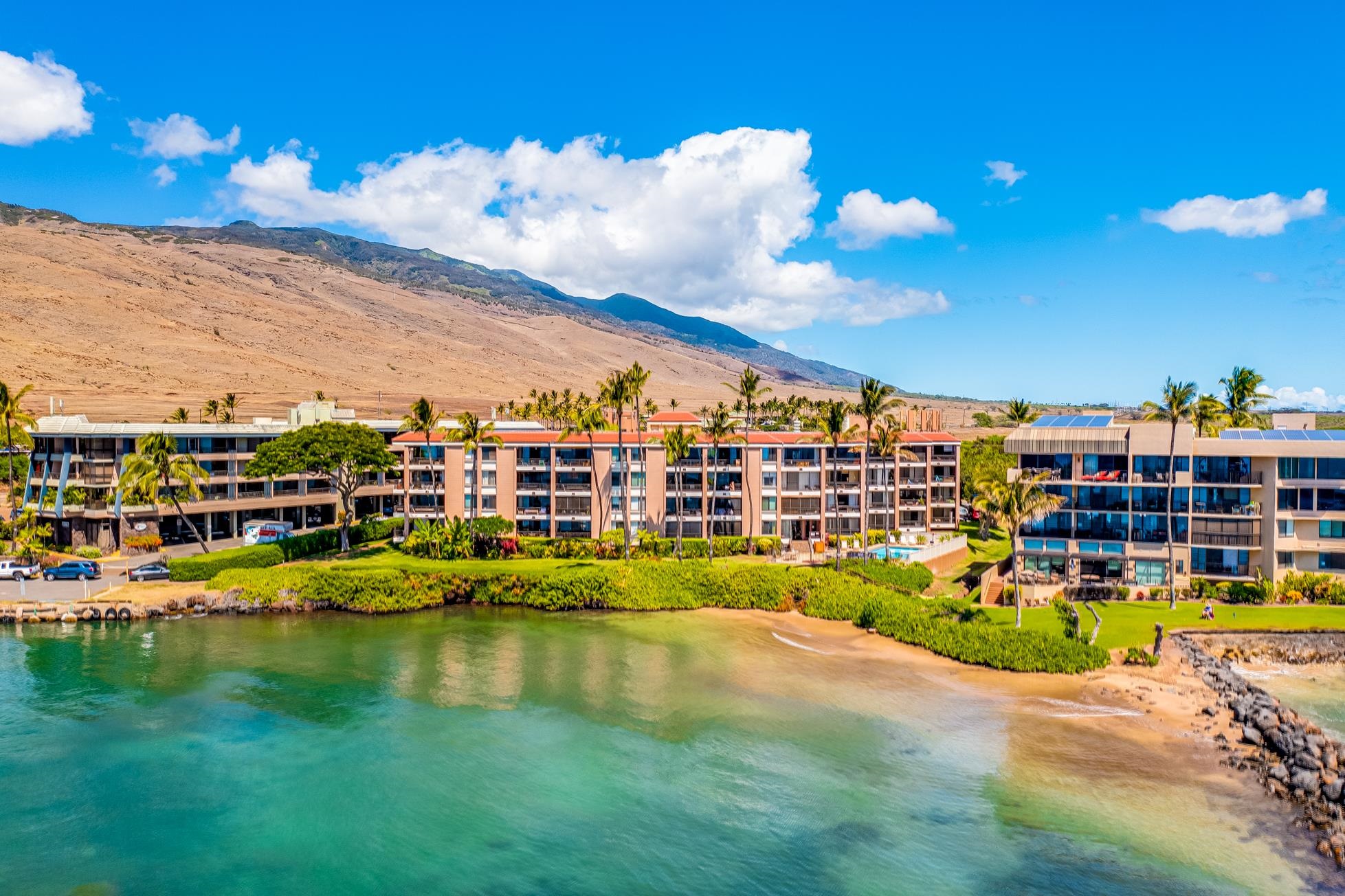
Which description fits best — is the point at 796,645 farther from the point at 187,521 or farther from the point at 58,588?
the point at 58,588

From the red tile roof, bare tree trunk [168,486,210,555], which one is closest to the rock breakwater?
the red tile roof

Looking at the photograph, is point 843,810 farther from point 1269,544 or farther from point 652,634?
point 1269,544

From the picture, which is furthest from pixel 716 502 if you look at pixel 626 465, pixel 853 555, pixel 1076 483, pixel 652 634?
pixel 1076 483

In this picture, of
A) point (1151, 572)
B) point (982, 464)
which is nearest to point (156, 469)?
point (1151, 572)

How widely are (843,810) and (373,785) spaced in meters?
20.4

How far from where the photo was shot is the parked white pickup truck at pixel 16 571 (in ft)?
224

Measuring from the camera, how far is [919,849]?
97.9ft

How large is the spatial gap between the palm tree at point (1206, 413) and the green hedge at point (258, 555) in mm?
78085

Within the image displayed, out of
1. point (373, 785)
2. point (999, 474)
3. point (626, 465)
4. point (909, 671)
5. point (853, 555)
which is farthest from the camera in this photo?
point (999, 474)

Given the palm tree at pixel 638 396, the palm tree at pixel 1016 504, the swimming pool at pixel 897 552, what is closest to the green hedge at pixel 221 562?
the palm tree at pixel 638 396

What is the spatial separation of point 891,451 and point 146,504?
75547 mm

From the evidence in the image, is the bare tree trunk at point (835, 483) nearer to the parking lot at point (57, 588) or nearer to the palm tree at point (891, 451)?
the palm tree at point (891, 451)

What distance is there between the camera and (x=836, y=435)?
A: 72.9 meters

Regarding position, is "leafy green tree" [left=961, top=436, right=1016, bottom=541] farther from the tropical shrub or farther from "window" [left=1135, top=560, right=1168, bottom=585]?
the tropical shrub
